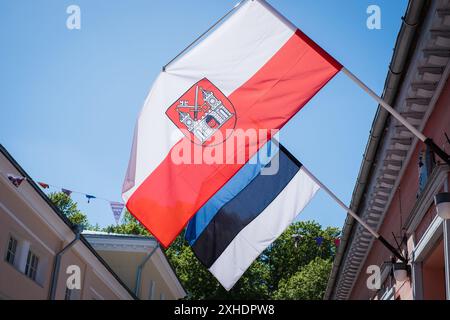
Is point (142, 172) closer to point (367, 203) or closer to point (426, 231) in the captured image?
point (426, 231)

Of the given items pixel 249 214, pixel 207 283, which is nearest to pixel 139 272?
pixel 207 283

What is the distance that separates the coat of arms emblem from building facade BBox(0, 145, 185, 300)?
6.71 meters

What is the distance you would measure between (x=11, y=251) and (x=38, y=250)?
123 cm

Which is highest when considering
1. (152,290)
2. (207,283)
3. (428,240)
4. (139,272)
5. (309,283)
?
A: (207,283)

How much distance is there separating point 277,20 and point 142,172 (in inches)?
→ 106

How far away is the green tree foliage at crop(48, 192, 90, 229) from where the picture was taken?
50.3m

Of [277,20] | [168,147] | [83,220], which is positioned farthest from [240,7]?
[83,220]

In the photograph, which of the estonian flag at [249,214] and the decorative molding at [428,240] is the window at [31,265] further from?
the decorative molding at [428,240]

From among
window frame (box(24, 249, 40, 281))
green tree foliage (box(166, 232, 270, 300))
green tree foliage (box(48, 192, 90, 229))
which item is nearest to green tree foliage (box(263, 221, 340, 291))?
green tree foliage (box(166, 232, 270, 300))

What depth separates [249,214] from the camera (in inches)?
442

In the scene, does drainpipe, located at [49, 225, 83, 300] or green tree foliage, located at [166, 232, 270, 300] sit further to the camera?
green tree foliage, located at [166, 232, 270, 300]

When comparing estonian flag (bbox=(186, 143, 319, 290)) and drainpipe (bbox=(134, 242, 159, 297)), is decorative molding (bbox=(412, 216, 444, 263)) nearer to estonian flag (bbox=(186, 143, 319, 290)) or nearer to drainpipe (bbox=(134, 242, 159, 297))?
estonian flag (bbox=(186, 143, 319, 290))

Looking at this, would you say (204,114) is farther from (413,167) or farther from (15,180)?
(15,180)
